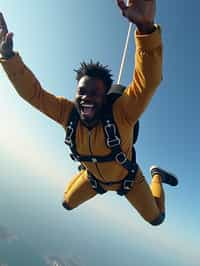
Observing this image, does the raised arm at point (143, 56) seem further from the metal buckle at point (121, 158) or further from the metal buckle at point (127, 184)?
the metal buckle at point (127, 184)

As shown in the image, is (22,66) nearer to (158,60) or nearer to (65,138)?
(65,138)

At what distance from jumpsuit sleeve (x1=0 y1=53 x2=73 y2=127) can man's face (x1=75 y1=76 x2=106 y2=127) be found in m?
0.37

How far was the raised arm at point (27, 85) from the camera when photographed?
3.04 m

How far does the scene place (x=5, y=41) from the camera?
300cm

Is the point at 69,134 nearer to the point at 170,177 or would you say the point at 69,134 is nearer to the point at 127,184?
the point at 127,184

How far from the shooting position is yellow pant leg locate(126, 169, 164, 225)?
15.1 ft

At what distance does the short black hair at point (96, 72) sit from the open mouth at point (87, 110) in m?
0.35

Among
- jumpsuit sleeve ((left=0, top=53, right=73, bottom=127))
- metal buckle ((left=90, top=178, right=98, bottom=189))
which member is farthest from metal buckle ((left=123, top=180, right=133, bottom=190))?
jumpsuit sleeve ((left=0, top=53, right=73, bottom=127))

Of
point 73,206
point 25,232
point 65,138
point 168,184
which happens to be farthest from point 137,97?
point 25,232

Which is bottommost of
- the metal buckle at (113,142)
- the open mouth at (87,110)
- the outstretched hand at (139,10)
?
the metal buckle at (113,142)

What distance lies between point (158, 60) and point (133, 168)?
6.86 ft

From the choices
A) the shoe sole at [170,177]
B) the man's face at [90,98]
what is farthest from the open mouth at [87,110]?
the shoe sole at [170,177]

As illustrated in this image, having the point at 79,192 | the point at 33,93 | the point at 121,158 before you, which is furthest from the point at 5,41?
the point at 79,192

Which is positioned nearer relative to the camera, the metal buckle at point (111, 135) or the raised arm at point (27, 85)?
the raised arm at point (27, 85)
